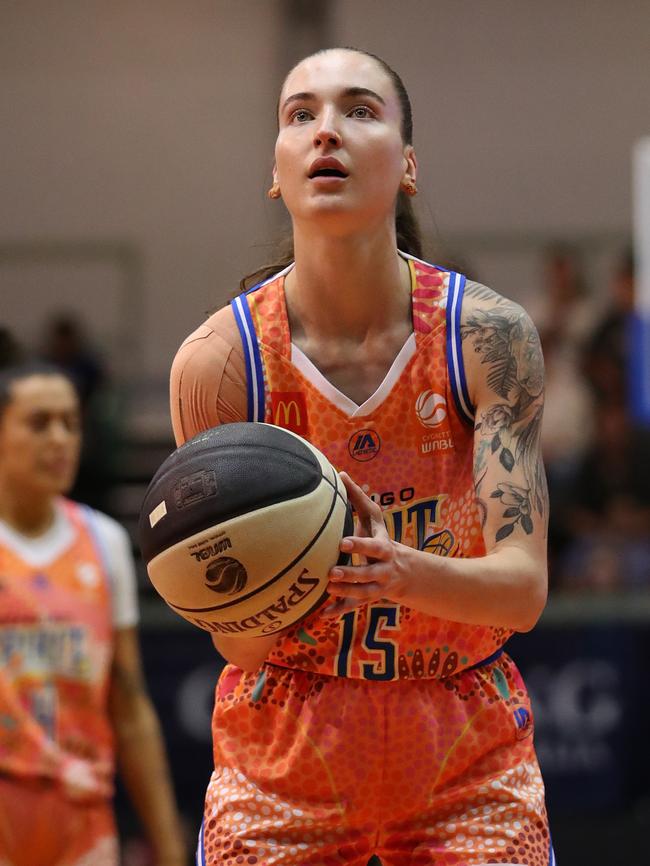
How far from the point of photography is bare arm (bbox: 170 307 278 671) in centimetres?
302

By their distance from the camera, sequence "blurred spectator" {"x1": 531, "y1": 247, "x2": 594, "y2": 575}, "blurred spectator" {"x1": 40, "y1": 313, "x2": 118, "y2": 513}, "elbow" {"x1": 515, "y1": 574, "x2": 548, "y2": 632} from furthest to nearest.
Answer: "blurred spectator" {"x1": 40, "y1": 313, "x2": 118, "y2": 513} → "blurred spectator" {"x1": 531, "y1": 247, "x2": 594, "y2": 575} → "elbow" {"x1": 515, "y1": 574, "x2": 548, "y2": 632}

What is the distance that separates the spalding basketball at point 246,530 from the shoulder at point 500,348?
451 millimetres

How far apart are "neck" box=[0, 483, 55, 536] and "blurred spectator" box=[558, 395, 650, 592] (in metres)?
3.77

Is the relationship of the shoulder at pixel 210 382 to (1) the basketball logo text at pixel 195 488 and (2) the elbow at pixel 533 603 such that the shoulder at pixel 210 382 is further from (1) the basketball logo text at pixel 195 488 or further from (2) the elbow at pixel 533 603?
(2) the elbow at pixel 533 603

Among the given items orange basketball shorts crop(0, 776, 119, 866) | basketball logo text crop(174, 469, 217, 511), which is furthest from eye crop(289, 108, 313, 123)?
orange basketball shorts crop(0, 776, 119, 866)

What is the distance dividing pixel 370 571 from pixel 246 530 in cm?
25

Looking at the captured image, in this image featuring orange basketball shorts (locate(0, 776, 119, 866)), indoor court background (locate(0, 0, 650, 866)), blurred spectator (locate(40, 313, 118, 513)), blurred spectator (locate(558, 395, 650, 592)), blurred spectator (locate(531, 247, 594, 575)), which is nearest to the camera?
orange basketball shorts (locate(0, 776, 119, 866))

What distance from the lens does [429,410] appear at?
3006 mm

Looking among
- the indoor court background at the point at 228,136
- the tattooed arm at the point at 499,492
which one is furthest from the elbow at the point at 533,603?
the indoor court background at the point at 228,136

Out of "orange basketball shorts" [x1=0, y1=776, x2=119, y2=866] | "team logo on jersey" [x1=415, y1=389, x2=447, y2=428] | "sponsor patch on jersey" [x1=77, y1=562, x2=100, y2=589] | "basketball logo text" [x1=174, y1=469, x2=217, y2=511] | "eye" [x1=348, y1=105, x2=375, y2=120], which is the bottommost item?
"orange basketball shorts" [x1=0, y1=776, x2=119, y2=866]

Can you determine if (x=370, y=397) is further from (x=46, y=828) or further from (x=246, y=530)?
(x=46, y=828)

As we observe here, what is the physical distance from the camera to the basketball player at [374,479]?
2.96 metres

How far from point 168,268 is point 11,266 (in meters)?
1.18

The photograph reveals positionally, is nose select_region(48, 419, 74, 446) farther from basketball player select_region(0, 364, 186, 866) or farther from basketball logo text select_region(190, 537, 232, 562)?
basketball logo text select_region(190, 537, 232, 562)
